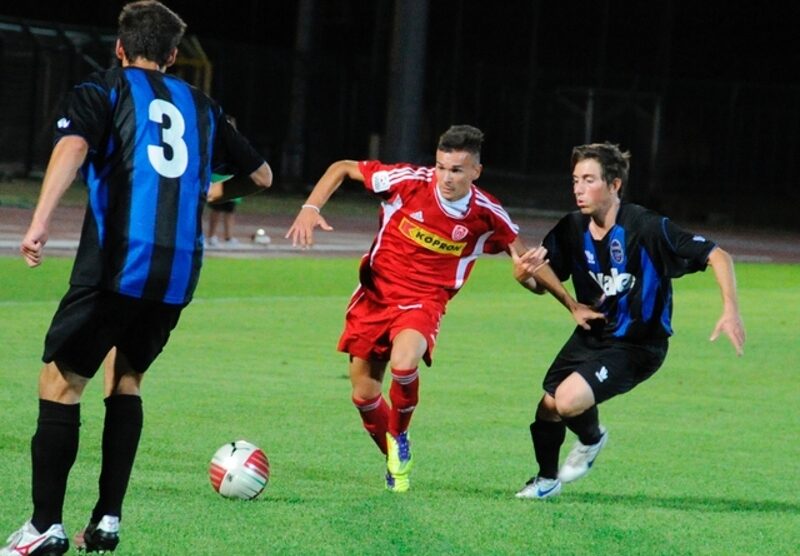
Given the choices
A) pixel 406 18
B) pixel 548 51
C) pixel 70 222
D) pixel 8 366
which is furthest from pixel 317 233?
pixel 548 51

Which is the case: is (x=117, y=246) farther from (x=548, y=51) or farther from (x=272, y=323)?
(x=548, y=51)

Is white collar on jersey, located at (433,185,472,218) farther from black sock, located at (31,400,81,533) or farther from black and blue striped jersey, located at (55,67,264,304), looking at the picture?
black sock, located at (31,400,81,533)

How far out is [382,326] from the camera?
799cm

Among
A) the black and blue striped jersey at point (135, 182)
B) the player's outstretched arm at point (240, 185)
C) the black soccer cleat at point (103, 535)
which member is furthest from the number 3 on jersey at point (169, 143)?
the black soccer cleat at point (103, 535)

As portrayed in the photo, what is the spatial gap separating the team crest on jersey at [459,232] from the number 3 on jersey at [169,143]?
2.58m

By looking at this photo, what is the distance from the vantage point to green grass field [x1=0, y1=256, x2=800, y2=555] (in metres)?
6.63

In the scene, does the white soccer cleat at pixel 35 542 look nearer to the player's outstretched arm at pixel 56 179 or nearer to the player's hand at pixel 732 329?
the player's outstretched arm at pixel 56 179

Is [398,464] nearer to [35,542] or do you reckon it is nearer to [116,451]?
[116,451]

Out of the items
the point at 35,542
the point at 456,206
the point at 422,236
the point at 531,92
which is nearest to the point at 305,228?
the point at 422,236

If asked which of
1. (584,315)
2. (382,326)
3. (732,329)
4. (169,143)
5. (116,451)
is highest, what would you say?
(169,143)

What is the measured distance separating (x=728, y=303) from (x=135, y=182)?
2.73 meters

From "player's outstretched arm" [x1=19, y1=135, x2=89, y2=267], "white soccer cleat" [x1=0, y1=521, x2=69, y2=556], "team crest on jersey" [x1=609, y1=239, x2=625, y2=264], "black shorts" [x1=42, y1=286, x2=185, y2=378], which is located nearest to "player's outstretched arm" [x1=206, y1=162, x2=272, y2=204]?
"black shorts" [x1=42, y1=286, x2=185, y2=378]

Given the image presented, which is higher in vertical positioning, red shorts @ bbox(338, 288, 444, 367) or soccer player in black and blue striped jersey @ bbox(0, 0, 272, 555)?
soccer player in black and blue striped jersey @ bbox(0, 0, 272, 555)

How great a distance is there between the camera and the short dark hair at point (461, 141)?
26.0 feet
